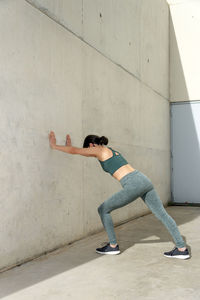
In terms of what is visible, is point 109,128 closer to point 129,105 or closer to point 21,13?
point 129,105

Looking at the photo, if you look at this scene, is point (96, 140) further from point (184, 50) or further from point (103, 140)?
point (184, 50)

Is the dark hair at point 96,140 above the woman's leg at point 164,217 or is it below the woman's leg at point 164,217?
above

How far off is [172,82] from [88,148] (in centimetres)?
567

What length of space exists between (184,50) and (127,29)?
9.77 ft

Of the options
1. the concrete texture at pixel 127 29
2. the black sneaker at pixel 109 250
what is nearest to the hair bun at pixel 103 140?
the black sneaker at pixel 109 250

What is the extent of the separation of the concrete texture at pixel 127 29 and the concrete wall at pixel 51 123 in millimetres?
61

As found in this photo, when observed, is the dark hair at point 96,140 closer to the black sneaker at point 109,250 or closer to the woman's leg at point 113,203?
the woman's leg at point 113,203

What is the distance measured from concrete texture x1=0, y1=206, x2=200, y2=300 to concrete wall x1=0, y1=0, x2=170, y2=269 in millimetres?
239

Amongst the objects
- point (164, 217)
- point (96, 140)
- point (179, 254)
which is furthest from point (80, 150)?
point (179, 254)

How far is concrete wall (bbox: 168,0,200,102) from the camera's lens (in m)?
8.48

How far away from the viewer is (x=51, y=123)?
386cm

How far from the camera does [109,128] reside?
5.28 m

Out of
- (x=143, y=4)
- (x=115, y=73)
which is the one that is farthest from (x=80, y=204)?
(x=143, y=4)

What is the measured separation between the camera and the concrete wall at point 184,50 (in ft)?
27.8
